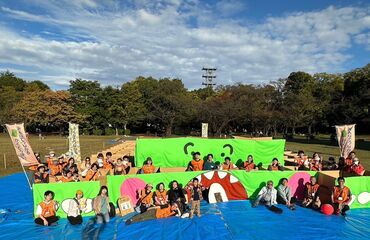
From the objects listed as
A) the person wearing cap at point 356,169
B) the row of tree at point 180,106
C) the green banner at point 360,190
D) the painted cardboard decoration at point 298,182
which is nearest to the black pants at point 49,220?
the painted cardboard decoration at point 298,182

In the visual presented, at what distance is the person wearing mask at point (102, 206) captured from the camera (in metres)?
10.1

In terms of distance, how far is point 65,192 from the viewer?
10.8m

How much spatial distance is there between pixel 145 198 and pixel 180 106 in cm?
5016

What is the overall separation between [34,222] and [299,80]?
71588mm

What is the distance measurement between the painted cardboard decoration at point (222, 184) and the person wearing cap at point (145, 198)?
203 cm

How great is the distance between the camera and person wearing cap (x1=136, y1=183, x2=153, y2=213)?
1087 centimetres

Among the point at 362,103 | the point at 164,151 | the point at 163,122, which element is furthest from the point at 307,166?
the point at 163,122

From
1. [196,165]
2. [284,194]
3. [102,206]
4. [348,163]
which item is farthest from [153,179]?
[348,163]

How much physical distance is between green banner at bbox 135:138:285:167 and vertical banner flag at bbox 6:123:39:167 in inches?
203

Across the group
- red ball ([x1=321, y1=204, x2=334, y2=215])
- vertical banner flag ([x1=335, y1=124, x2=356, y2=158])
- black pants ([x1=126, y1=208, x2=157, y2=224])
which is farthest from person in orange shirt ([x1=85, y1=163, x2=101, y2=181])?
vertical banner flag ([x1=335, y1=124, x2=356, y2=158])

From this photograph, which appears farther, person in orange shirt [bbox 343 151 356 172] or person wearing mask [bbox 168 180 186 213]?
person in orange shirt [bbox 343 151 356 172]

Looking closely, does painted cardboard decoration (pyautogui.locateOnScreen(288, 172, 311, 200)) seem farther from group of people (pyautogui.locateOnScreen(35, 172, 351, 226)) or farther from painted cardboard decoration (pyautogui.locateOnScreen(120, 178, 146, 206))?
painted cardboard decoration (pyautogui.locateOnScreen(120, 178, 146, 206))

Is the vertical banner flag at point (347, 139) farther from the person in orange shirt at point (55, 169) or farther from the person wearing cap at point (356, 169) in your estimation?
the person in orange shirt at point (55, 169)

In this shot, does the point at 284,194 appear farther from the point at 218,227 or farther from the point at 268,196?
the point at 218,227
